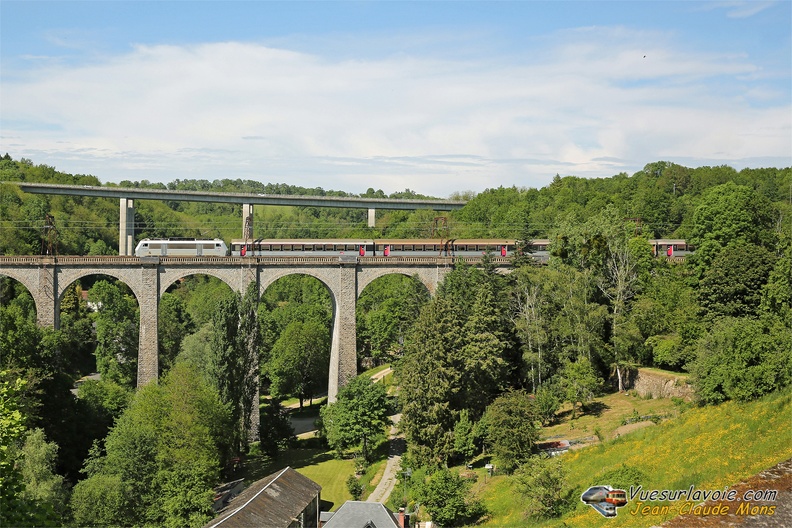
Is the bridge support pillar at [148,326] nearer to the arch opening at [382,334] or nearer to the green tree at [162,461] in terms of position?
the green tree at [162,461]

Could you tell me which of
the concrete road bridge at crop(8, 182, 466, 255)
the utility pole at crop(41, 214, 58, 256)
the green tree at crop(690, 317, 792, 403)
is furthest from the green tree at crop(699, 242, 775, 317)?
the concrete road bridge at crop(8, 182, 466, 255)

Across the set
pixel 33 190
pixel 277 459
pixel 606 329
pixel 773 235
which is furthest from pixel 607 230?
pixel 33 190

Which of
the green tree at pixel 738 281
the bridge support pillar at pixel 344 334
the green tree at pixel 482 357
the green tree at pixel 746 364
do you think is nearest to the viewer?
the green tree at pixel 746 364

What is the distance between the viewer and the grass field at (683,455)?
2700 cm

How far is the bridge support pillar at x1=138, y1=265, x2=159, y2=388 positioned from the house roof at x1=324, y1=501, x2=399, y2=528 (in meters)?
27.5

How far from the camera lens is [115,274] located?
5934 centimetres

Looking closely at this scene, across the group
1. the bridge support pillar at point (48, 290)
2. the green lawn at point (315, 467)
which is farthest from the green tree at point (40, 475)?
the bridge support pillar at point (48, 290)

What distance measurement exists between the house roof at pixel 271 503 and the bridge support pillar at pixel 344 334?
18349 millimetres

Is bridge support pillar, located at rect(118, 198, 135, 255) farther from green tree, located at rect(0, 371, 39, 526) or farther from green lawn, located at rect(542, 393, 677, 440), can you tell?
green tree, located at rect(0, 371, 39, 526)

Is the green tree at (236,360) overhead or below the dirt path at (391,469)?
overhead

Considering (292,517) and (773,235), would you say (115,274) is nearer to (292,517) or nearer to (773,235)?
(292,517)

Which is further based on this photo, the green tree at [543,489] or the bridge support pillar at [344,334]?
the bridge support pillar at [344,334]

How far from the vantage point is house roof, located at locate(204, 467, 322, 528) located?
33.7m

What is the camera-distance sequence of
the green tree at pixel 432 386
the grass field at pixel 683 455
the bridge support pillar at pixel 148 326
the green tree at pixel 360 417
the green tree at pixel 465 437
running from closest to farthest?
the grass field at pixel 683 455, the green tree at pixel 465 437, the green tree at pixel 432 386, the green tree at pixel 360 417, the bridge support pillar at pixel 148 326
